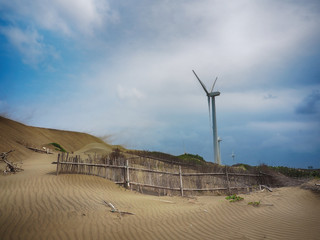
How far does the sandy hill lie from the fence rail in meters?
14.3

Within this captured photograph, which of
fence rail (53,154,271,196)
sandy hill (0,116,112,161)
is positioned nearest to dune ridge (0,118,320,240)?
fence rail (53,154,271,196)

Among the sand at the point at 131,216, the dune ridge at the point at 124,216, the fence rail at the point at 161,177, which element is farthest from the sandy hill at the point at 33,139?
the sand at the point at 131,216

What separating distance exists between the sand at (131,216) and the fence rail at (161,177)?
1.04m

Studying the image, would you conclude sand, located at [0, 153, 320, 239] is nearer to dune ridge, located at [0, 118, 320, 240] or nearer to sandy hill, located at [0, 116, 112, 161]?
dune ridge, located at [0, 118, 320, 240]


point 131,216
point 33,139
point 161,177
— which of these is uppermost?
point 33,139

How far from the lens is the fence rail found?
1193 centimetres

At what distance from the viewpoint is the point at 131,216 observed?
7496 mm

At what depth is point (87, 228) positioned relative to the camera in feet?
20.6

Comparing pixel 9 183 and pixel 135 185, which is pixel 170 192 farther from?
pixel 9 183

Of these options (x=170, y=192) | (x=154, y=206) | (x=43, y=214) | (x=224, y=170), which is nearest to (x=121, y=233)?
(x=43, y=214)

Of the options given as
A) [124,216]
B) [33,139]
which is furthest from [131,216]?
[33,139]

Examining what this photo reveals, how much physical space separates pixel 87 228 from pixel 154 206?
339 cm

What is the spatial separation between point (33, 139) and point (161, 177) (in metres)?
30.1

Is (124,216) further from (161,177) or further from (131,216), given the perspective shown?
(161,177)
